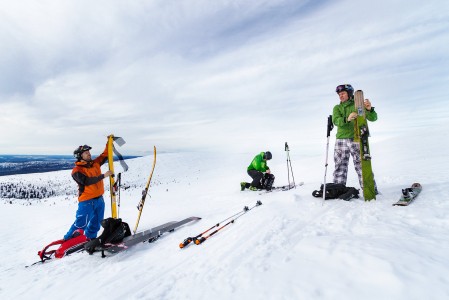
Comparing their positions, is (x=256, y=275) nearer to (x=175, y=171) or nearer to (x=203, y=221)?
(x=203, y=221)

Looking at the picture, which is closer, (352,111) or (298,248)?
(298,248)

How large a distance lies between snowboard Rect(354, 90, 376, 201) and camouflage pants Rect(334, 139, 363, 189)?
0.30m

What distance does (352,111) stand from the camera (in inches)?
253

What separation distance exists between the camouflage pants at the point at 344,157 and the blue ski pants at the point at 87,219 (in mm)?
5876

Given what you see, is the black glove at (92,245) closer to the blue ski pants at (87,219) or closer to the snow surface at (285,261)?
the snow surface at (285,261)

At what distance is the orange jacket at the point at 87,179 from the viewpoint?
233 inches

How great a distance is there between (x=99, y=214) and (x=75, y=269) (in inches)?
65.6

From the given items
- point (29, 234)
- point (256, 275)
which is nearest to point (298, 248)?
point (256, 275)

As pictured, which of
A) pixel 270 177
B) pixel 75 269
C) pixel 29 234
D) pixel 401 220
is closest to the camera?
pixel 401 220

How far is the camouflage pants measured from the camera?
641cm

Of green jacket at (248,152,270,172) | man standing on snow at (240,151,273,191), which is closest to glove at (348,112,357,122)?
man standing on snow at (240,151,273,191)

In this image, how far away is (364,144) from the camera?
20.0 feet

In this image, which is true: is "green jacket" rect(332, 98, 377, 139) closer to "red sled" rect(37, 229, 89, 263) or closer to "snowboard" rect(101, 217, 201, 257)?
"snowboard" rect(101, 217, 201, 257)

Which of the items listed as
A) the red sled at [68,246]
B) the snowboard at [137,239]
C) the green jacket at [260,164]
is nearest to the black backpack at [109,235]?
the snowboard at [137,239]
